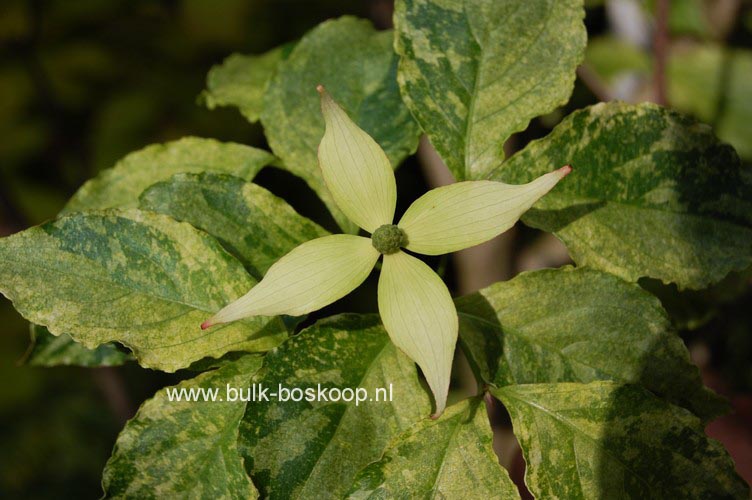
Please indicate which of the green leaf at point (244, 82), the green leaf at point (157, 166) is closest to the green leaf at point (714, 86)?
the green leaf at point (244, 82)

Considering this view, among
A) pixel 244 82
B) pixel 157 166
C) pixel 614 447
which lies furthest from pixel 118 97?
pixel 614 447

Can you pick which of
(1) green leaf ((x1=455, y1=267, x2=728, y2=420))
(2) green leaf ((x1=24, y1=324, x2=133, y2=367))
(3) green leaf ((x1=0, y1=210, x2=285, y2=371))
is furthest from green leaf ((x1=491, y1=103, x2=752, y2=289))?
(2) green leaf ((x1=24, y1=324, x2=133, y2=367))

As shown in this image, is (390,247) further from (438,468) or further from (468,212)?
(438,468)

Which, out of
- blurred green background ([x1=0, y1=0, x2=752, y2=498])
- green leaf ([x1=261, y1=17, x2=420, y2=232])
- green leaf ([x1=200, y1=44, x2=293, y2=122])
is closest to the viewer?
green leaf ([x1=261, y1=17, x2=420, y2=232])

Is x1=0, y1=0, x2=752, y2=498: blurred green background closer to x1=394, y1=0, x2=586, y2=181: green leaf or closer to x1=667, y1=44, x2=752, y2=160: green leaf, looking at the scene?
x1=667, y1=44, x2=752, y2=160: green leaf

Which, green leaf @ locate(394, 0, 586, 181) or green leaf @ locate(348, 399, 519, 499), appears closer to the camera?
green leaf @ locate(348, 399, 519, 499)

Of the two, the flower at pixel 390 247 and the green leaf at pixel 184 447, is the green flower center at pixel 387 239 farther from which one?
the green leaf at pixel 184 447
